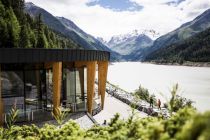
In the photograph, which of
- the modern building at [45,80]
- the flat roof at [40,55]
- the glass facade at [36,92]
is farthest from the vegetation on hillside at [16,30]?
the flat roof at [40,55]

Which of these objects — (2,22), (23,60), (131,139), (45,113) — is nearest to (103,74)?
(45,113)

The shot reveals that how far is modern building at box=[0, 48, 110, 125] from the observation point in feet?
59.4

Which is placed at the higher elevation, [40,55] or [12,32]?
[12,32]

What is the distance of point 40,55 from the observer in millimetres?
18203

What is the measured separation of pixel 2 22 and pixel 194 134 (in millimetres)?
70342

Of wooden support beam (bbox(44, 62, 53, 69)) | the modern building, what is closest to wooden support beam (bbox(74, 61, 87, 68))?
the modern building

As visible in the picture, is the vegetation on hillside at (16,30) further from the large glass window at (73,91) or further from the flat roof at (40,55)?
the flat roof at (40,55)

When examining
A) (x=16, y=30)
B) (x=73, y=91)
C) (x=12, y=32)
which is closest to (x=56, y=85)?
(x=73, y=91)

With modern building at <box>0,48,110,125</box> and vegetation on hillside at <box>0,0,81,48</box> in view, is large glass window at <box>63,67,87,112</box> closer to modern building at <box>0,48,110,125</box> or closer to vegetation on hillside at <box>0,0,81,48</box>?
modern building at <box>0,48,110,125</box>

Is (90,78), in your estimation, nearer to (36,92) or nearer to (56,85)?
(56,85)

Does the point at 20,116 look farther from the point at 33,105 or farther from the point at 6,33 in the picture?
the point at 6,33

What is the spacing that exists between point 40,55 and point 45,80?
2.54m

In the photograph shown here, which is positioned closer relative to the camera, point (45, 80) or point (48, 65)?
point (45, 80)

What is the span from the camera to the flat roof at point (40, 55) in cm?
1697
